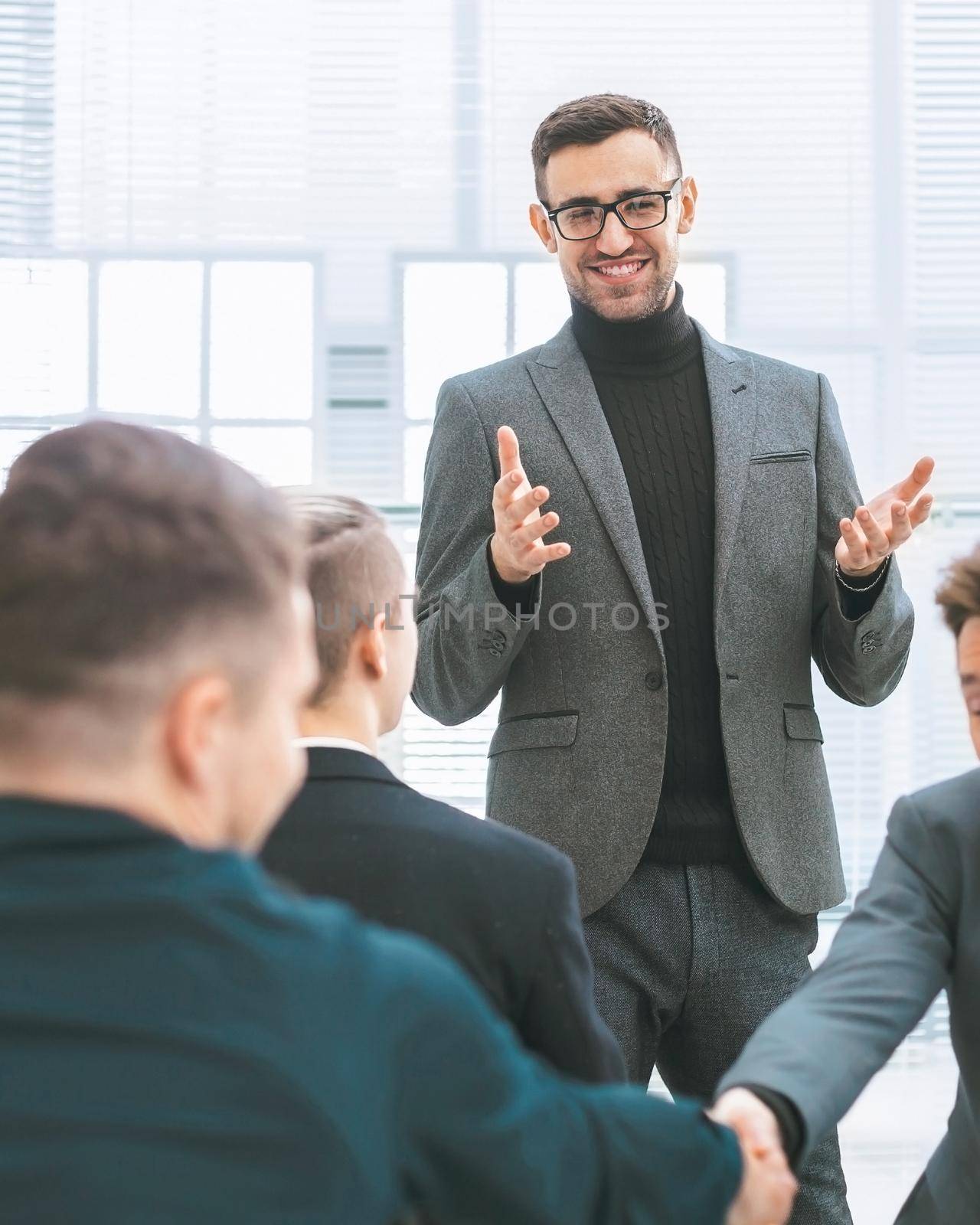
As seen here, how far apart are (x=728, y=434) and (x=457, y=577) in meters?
0.43

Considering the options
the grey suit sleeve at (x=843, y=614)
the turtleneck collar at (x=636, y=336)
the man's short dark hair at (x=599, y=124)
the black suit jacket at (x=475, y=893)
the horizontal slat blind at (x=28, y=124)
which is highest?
the horizontal slat blind at (x=28, y=124)

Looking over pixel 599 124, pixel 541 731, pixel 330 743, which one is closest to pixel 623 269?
pixel 599 124

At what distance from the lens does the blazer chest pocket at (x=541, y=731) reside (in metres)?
1.89

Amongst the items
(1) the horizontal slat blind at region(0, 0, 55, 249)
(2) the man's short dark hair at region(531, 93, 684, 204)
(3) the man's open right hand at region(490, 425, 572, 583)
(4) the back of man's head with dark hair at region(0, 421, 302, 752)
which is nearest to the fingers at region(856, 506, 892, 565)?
(3) the man's open right hand at region(490, 425, 572, 583)

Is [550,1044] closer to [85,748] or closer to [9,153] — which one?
[85,748]

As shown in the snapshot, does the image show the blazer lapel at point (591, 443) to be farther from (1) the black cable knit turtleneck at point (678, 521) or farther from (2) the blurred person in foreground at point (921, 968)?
(2) the blurred person in foreground at point (921, 968)

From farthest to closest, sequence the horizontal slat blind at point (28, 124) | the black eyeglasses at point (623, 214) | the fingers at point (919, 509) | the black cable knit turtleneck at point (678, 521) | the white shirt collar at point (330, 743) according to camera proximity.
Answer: the horizontal slat blind at point (28, 124)
the black eyeglasses at point (623, 214)
the black cable knit turtleneck at point (678, 521)
the fingers at point (919, 509)
the white shirt collar at point (330, 743)

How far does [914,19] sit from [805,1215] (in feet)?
8.05

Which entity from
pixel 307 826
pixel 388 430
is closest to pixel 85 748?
pixel 307 826

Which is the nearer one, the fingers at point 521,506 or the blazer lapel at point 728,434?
the fingers at point 521,506

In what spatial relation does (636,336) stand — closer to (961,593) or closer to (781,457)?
(781,457)

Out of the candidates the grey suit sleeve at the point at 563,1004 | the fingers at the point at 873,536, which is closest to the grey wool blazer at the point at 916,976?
the grey suit sleeve at the point at 563,1004

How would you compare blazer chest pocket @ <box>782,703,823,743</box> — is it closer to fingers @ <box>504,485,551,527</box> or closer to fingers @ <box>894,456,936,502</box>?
fingers @ <box>894,456,936,502</box>

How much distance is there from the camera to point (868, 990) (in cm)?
125
